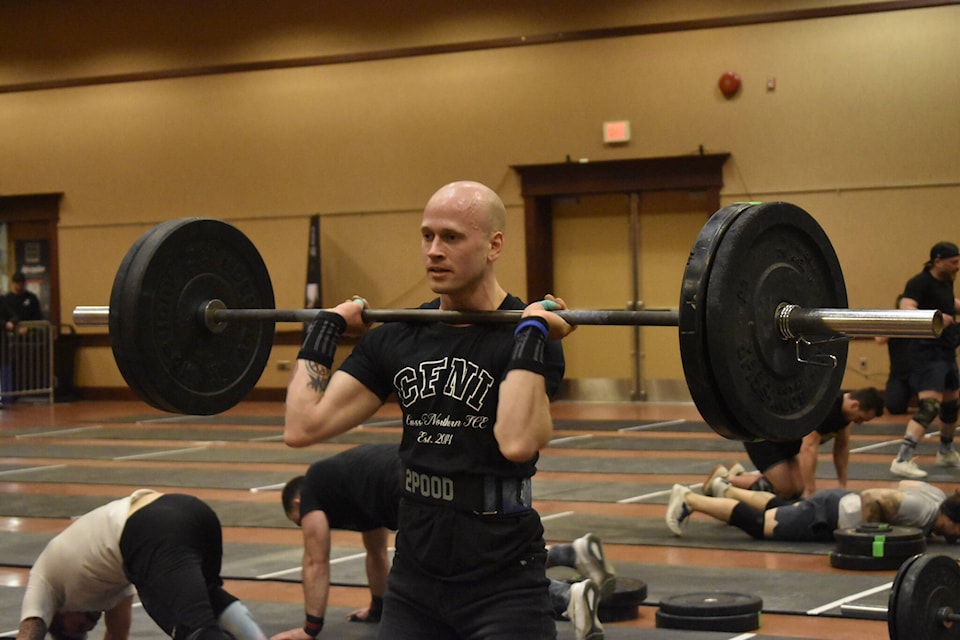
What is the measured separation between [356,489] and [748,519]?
7.75 feet

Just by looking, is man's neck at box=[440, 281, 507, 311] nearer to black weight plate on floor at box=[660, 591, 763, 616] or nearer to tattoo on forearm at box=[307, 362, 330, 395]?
tattoo on forearm at box=[307, 362, 330, 395]

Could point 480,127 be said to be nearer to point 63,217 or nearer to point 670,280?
point 670,280

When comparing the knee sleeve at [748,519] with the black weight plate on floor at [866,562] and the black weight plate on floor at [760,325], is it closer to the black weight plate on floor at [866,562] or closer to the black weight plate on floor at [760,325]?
the black weight plate on floor at [866,562]

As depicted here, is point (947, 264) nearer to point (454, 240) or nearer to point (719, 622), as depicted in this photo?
point (719, 622)

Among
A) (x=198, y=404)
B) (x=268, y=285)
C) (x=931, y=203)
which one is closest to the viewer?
(x=198, y=404)

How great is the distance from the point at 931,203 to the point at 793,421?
9.28m

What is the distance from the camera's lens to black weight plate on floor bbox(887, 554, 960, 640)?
3584mm

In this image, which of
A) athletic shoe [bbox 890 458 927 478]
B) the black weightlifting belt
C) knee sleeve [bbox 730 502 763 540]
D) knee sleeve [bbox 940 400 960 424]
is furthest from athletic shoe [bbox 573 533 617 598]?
knee sleeve [bbox 940 400 960 424]

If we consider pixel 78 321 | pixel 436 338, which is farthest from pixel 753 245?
pixel 78 321

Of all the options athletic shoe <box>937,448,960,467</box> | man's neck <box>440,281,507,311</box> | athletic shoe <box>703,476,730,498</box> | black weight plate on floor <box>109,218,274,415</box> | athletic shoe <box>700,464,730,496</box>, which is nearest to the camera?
man's neck <box>440,281,507,311</box>

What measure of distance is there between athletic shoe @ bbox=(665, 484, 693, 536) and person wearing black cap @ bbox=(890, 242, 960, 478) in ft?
7.17

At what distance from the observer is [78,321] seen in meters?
3.88

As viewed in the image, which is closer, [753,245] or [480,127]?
[753,245]

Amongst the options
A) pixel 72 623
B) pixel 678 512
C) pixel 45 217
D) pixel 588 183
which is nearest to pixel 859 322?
pixel 72 623
